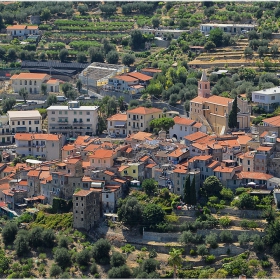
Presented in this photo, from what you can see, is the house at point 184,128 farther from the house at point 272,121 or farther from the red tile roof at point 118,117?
the red tile roof at point 118,117

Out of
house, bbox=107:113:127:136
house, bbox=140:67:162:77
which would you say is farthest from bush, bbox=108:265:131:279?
house, bbox=140:67:162:77

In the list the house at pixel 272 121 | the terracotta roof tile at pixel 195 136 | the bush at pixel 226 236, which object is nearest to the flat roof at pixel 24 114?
the terracotta roof tile at pixel 195 136

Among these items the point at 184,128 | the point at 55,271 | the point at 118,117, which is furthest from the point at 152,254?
the point at 118,117

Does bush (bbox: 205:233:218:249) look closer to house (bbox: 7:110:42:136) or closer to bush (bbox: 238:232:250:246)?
bush (bbox: 238:232:250:246)

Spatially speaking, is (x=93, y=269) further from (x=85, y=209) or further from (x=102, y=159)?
(x=102, y=159)

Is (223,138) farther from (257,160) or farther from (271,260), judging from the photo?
(271,260)

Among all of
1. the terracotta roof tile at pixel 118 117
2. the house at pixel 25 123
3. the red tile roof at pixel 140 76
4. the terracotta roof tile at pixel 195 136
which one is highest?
the red tile roof at pixel 140 76
